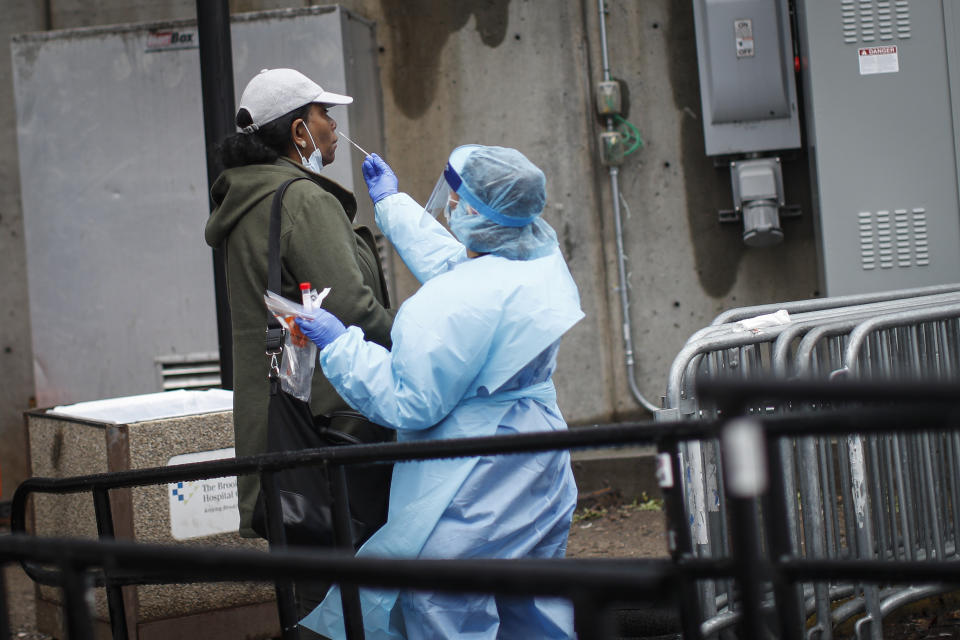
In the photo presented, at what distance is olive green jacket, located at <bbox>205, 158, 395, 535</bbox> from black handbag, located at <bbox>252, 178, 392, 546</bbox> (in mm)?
38

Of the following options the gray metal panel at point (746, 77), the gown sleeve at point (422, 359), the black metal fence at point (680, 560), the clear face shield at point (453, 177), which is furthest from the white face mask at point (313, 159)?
the gray metal panel at point (746, 77)

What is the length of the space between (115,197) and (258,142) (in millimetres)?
3073

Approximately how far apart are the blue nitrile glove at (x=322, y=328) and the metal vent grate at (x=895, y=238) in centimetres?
373

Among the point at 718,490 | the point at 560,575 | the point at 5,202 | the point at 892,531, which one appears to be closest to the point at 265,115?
the point at 718,490

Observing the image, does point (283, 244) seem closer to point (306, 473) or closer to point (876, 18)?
point (306, 473)

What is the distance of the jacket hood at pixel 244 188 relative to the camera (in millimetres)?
2930

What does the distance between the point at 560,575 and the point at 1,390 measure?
6.07m

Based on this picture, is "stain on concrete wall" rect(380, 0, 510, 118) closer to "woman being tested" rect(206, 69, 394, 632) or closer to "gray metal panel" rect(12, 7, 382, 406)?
"gray metal panel" rect(12, 7, 382, 406)

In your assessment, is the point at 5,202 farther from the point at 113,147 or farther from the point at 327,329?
the point at 327,329

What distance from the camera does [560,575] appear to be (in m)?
1.17

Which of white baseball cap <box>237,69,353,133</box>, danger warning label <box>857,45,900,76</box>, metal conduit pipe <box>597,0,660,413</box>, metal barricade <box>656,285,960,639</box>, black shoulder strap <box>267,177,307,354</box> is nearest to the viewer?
black shoulder strap <box>267,177,307,354</box>

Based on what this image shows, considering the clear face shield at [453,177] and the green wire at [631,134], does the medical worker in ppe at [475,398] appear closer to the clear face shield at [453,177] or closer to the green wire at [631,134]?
the clear face shield at [453,177]

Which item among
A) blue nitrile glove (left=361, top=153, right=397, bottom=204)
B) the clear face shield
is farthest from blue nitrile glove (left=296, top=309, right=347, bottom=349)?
blue nitrile glove (left=361, top=153, right=397, bottom=204)

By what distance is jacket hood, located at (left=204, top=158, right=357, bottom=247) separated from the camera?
9.61 feet
